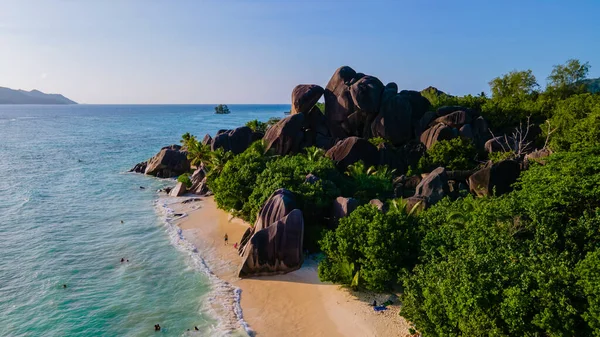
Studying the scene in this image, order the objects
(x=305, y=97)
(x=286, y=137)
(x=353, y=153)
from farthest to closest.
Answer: (x=305, y=97) → (x=286, y=137) → (x=353, y=153)

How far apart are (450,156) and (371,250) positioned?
76.5 ft

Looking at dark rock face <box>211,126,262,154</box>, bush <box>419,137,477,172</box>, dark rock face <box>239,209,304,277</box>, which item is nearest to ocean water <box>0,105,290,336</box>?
dark rock face <box>239,209,304,277</box>

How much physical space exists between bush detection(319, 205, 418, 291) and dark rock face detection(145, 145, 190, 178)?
38065mm

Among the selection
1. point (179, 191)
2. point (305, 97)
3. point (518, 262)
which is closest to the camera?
point (518, 262)

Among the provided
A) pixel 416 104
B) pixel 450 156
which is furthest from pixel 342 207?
pixel 416 104

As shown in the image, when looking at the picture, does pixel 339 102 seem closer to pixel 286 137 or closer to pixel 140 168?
pixel 286 137

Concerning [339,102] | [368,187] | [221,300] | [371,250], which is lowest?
[221,300]

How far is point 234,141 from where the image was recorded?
46.5 m

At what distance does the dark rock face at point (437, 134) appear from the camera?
40250 mm

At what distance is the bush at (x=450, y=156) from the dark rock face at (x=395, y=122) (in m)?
6.87

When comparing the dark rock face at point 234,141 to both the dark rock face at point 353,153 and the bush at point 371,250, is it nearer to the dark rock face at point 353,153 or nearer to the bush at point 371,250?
the dark rock face at point 353,153

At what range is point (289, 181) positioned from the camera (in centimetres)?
2691

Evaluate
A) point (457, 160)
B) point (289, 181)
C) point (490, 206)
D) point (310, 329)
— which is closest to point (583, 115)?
point (457, 160)

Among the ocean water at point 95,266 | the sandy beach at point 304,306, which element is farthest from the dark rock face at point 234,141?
the sandy beach at point 304,306
